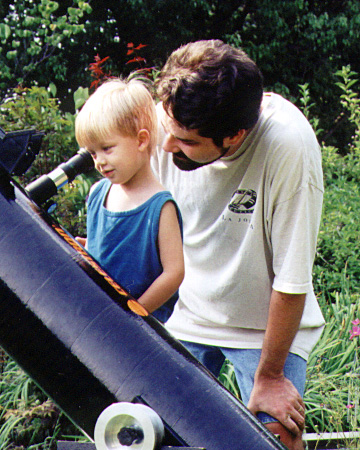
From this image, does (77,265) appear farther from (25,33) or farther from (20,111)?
(25,33)

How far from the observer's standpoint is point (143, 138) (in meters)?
2.16

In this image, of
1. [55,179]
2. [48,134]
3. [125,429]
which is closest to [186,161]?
[55,179]

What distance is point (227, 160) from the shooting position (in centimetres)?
223

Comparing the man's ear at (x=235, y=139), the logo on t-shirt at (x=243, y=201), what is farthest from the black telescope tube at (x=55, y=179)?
the logo on t-shirt at (x=243, y=201)

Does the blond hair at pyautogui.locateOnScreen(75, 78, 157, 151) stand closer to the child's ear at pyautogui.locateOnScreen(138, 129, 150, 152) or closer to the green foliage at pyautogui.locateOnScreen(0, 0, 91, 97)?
the child's ear at pyautogui.locateOnScreen(138, 129, 150, 152)

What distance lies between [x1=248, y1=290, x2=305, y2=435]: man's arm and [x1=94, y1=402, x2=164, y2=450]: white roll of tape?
1.06m

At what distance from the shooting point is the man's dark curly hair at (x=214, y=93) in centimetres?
202

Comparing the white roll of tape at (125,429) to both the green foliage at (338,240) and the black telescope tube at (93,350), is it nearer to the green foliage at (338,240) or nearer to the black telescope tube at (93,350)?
the black telescope tube at (93,350)

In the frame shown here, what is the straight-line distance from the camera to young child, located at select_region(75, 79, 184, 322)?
81.0 inches

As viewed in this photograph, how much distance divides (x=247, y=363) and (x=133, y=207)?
815mm

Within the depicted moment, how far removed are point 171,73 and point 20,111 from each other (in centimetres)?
273

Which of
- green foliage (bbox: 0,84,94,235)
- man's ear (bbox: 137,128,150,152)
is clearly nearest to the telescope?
man's ear (bbox: 137,128,150,152)

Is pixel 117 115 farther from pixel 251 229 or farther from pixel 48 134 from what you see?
pixel 48 134

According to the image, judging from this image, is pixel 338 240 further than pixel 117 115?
Yes
